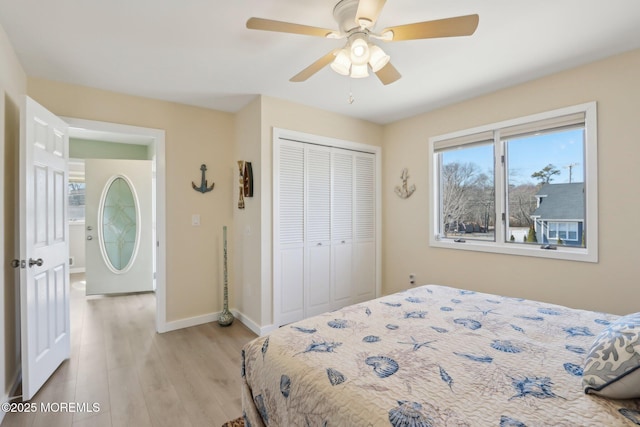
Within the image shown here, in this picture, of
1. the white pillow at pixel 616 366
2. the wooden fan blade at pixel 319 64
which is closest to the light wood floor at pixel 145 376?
the white pillow at pixel 616 366

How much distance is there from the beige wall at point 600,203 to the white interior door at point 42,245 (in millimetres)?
3553

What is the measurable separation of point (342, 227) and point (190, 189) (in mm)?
1845

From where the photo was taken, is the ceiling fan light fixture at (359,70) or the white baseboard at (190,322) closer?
the ceiling fan light fixture at (359,70)

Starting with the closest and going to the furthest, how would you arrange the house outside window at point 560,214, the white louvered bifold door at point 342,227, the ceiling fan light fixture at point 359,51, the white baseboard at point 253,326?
the ceiling fan light fixture at point 359,51, the house outside window at point 560,214, the white baseboard at point 253,326, the white louvered bifold door at point 342,227

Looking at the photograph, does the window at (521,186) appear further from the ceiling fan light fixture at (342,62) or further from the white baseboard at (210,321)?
the white baseboard at (210,321)

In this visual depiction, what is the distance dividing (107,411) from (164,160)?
88.9 inches

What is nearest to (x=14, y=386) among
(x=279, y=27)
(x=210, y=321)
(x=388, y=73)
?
(x=210, y=321)

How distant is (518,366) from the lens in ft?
3.79

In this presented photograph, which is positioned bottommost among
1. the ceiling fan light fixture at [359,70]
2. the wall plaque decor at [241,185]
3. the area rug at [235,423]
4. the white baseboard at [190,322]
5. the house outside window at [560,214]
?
the area rug at [235,423]

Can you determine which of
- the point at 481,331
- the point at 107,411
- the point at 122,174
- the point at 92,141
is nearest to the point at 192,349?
the point at 107,411

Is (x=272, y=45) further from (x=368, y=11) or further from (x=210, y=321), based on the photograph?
(x=210, y=321)

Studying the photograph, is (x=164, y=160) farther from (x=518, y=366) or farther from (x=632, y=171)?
(x=632, y=171)

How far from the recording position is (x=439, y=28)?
1.49 m

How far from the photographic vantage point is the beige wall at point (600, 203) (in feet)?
7.30
